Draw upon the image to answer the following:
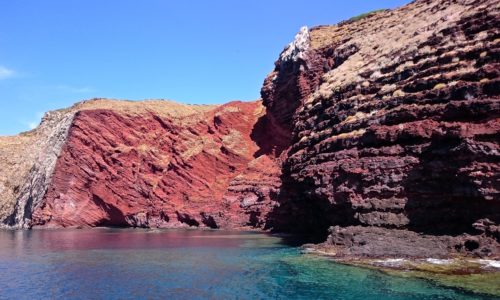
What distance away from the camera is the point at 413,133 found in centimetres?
3744

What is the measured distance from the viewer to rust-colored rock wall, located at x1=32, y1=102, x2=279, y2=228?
79.0m

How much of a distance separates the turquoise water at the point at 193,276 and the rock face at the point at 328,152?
21.9 ft

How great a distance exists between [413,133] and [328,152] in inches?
390

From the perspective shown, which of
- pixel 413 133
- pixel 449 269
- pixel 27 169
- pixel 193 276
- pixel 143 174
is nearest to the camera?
pixel 449 269

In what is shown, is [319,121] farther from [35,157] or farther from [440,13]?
[35,157]

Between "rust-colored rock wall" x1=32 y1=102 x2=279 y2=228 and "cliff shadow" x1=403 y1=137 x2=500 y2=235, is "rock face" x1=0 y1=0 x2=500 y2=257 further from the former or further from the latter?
"rust-colored rock wall" x1=32 y1=102 x2=279 y2=228

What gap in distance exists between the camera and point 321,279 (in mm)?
27484

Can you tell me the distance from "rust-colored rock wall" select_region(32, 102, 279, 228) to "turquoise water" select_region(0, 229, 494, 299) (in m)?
34.0

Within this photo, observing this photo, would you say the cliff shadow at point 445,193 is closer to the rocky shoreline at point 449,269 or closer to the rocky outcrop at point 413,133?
the rocky outcrop at point 413,133

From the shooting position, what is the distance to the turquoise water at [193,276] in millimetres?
24125

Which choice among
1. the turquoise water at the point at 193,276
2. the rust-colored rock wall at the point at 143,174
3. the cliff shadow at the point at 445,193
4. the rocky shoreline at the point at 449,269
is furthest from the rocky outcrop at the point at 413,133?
the rust-colored rock wall at the point at 143,174

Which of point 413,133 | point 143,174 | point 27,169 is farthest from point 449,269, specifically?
point 27,169

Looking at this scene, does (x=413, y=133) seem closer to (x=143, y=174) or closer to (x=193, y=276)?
(x=193, y=276)

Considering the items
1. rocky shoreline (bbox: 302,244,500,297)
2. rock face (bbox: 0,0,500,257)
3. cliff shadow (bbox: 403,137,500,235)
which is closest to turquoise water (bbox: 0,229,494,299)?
rocky shoreline (bbox: 302,244,500,297)
